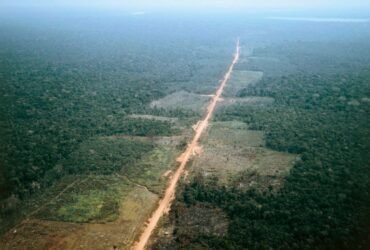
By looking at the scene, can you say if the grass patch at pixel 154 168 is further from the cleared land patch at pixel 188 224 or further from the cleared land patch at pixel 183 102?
the cleared land patch at pixel 183 102

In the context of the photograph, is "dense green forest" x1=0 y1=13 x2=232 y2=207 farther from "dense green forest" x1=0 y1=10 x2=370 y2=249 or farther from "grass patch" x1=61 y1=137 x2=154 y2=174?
"grass patch" x1=61 y1=137 x2=154 y2=174

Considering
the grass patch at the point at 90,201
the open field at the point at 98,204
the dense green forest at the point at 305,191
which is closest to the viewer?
the dense green forest at the point at 305,191

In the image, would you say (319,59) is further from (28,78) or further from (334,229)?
(334,229)

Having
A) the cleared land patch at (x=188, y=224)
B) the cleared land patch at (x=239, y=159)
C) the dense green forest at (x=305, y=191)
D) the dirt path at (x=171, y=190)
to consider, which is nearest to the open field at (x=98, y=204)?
the dirt path at (x=171, y=190)

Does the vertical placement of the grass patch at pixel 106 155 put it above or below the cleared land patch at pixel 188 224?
above

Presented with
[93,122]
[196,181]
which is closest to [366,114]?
[196,181]
